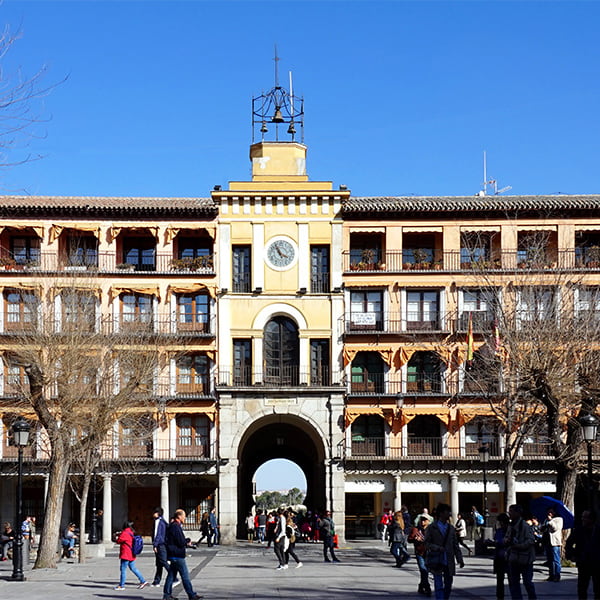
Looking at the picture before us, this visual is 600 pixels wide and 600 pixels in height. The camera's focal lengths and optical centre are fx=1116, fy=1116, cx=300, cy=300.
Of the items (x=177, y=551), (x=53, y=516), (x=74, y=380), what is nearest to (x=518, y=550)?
(x=177, y=551)

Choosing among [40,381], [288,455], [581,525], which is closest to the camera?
[581,525]

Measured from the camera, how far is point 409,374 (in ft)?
176

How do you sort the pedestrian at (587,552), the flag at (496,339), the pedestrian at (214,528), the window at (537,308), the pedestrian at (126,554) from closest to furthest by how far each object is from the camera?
the pedestrian at (587,552), the pedestrian at (126,554), the window at (537,308), the flag at (496,339), the pedestrian at (214,528)

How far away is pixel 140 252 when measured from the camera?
54906 millimetres

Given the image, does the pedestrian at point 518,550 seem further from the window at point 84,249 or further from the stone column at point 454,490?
the window at point 84,249

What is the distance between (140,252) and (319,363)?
10.4 metres

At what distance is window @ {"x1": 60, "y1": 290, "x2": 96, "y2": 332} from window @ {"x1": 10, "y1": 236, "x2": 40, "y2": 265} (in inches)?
353

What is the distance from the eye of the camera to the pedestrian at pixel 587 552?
59.1 ft

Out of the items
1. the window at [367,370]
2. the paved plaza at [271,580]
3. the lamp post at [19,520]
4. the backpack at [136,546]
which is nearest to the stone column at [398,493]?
the window at [367,370]

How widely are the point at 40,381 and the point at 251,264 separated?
23.0 metres

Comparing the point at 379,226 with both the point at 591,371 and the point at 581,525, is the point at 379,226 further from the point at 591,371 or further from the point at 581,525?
the point at 581,525

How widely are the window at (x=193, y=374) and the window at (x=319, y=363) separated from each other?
508 centimetres

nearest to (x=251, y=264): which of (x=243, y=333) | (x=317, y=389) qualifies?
(x=243, y=333)

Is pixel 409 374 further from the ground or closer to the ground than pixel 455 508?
further from the ground
